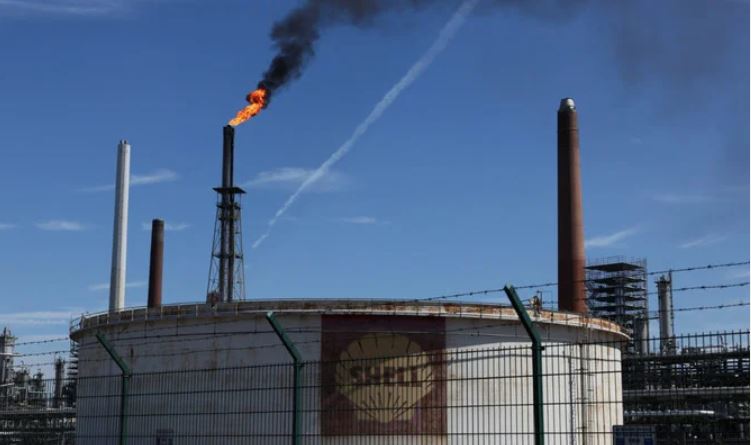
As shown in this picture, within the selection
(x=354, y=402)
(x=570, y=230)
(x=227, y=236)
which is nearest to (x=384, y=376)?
(x=354, y=402)

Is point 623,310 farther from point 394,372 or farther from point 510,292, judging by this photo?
point 510,292

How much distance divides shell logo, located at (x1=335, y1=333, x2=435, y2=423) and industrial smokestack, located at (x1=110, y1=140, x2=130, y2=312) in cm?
2477

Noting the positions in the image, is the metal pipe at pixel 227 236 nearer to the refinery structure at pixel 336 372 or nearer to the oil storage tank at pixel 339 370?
the refinery structure at pixel 336 372

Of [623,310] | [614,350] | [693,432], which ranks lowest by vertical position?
[693,432]

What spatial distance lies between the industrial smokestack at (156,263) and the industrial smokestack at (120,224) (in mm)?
1346

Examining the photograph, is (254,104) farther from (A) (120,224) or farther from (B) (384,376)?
(B) (384,376)

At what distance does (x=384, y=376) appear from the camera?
72.2 feet

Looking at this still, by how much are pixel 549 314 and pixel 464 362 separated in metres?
3.36

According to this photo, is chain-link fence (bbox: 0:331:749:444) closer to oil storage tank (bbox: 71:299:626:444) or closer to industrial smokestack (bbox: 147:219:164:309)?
oil storage tank (bbox: 71:299:626:444)

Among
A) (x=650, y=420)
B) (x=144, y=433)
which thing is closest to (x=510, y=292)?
(x=144, y=433)

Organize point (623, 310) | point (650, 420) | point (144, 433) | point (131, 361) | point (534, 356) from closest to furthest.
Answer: point (534, 356)
point (144, 433)
point (131, 361)
point (650, 420)
point (623, 310)

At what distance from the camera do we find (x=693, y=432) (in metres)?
38.6

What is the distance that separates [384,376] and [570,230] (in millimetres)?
17796

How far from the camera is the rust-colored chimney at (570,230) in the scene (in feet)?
122
